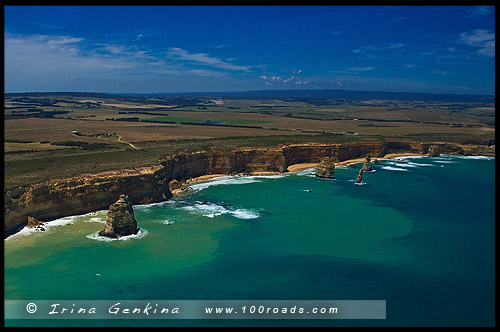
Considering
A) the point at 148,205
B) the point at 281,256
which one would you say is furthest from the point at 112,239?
the point at 281,256

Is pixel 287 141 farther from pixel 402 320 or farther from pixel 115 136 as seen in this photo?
pixel 402 320

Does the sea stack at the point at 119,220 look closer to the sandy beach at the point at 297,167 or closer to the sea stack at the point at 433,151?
the sandy beach at the point at 297,167

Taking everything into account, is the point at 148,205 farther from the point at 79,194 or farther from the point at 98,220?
the point at 79,194

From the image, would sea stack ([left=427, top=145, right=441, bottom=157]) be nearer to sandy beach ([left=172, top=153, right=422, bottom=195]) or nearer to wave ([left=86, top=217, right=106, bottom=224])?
sandy beach ([left=172, top=153, right=422, bottom=195])
